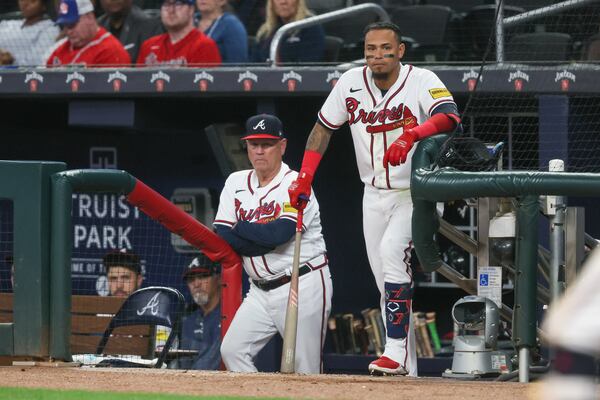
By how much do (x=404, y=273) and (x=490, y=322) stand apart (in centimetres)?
58

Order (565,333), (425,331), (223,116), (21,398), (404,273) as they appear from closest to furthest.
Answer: (565,333), (21,398), (404,273), (425,331), (223,116)

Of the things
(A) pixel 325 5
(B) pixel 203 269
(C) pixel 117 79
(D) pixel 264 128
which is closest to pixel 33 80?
(C) pixel 117 79

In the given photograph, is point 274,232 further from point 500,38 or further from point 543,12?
point 543,12

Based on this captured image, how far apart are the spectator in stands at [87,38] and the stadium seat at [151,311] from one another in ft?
7.49

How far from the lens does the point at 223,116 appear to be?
8945mm

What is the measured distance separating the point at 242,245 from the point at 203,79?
6.09 feet

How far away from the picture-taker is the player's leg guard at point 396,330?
5.46m

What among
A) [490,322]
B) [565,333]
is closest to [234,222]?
[490,322]

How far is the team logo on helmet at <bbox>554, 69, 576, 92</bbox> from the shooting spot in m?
7.30

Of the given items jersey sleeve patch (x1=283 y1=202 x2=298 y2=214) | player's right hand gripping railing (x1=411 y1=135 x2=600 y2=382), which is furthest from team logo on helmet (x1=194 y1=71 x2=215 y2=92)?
player's right hand gripping railing (x1=411 y1=135 x2=600 y2=382)

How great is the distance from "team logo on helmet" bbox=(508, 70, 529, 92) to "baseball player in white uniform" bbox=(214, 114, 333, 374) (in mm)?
1632

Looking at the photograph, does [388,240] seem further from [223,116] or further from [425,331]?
[223,116]

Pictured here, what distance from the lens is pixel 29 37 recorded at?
929 centimetres

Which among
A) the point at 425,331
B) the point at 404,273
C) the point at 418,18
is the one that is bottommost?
the point at 425,331
